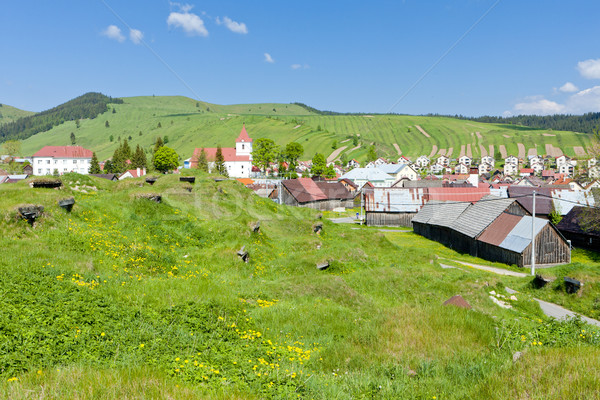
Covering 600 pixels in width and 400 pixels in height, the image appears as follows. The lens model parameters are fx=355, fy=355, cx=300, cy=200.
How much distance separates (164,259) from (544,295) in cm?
2118

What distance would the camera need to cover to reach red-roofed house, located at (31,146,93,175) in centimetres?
12719

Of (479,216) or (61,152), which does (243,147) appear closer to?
(61,152)

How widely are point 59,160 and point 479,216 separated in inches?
5657

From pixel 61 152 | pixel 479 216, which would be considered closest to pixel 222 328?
pixel 479 216

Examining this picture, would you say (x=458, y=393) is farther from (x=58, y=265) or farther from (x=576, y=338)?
(x=58, y=265)

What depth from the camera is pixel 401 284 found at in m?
17.1

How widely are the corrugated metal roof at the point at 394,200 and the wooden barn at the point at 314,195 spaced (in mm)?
16818

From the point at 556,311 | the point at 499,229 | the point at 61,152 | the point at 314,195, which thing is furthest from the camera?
the point at 61,152

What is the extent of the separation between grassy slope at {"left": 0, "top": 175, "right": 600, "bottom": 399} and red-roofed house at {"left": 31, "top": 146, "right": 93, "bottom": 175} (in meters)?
134

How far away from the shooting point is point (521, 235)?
32938 millimetres

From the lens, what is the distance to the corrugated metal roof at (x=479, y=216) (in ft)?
123

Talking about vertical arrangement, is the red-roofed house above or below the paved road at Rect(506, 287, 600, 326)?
above

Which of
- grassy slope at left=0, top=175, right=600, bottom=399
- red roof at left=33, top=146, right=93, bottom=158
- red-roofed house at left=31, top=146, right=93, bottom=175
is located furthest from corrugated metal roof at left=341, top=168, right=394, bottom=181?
red roof at left=33, top=146, right=93, bottom=158

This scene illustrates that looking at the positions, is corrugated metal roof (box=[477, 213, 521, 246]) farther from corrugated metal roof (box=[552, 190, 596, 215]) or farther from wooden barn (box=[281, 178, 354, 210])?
wooden barn (box=[281, 178, 354, 210])
